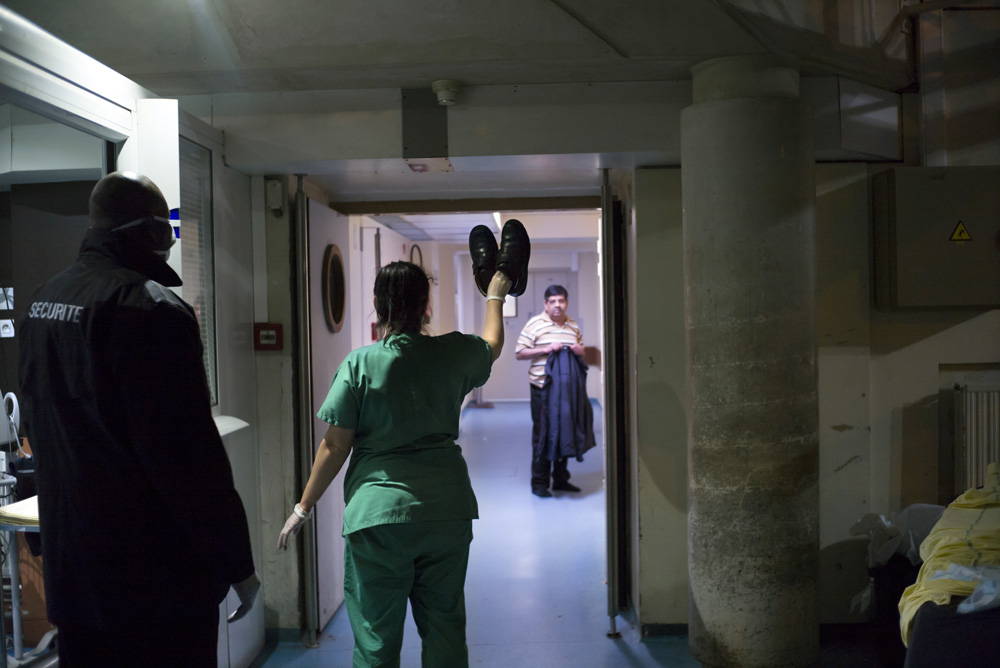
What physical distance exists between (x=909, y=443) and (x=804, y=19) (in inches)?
68.2

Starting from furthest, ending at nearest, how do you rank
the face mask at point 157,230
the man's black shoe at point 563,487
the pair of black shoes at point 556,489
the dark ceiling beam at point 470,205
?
the man's black shoe at point 563,487 < the pair of black shoes at point 556,489 < the dark ceiling beam at point 470,205 < the face mask at point 157,230

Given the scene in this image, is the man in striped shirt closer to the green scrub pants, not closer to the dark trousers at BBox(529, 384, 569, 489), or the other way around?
the dark trousers at BBox(529, 384, 569, 489)

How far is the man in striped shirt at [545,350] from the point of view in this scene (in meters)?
5.38

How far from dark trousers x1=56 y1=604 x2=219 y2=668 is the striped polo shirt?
4053 mm

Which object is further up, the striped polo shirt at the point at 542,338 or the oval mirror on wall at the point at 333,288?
the oval mirror on wall at the point at 333,288

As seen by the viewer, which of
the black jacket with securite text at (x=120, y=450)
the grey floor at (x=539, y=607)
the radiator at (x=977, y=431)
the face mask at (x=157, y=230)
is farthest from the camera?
the grey floor at (x=539, y=607)

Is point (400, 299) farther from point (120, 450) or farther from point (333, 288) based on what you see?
point (333, 288)

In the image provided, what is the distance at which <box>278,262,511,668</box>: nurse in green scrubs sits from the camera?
1.95 meters

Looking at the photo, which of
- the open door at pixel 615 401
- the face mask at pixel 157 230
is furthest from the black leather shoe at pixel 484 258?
the face mask at pixel 157 230

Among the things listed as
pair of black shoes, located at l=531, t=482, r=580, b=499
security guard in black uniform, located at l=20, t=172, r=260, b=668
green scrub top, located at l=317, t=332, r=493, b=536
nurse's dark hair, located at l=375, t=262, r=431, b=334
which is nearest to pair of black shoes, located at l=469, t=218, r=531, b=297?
nurse's dark hair, located at l=375, t=262, r=431, b=334

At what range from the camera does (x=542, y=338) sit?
5441 mm

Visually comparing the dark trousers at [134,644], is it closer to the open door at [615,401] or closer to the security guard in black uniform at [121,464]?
the security guard in black uniform at [121,464]

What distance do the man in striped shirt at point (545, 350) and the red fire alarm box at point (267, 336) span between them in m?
2.49

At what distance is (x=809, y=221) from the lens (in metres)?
2.56
